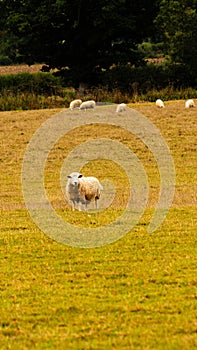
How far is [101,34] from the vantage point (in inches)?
1812

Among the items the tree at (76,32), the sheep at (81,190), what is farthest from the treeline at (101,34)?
the sheep at (81,190)

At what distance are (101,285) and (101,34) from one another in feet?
123

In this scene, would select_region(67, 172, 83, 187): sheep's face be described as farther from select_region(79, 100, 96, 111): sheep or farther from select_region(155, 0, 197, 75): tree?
select_region(155, 0, 197, 75): tree

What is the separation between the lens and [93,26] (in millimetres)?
46094

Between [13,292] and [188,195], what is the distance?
33.1ft

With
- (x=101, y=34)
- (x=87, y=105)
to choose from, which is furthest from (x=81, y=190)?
(x=101, y=34)

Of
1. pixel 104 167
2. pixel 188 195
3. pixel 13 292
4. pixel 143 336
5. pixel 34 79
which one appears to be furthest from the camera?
pixel 34 79

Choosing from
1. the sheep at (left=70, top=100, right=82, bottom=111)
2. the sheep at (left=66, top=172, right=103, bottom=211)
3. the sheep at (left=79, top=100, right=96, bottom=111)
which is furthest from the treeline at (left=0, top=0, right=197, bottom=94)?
the sheep at (left=66, top=172, right=103, bottom=211)

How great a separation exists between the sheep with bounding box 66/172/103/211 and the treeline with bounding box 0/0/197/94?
1043 inches

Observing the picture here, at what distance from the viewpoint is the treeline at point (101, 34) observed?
1690 inches

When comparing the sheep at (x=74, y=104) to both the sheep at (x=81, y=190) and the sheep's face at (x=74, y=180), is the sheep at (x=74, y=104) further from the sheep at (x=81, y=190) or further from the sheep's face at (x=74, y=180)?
the sheep's face at (x=74, y=180)

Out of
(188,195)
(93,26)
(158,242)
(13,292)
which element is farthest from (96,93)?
(13,292)

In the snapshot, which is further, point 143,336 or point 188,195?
point 188,195

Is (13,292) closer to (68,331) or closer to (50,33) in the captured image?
(68,331)
